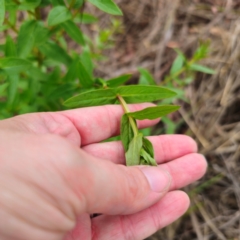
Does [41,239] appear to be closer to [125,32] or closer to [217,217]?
[217,217]

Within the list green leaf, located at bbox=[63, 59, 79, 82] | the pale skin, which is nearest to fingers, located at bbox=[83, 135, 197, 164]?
the pale skin

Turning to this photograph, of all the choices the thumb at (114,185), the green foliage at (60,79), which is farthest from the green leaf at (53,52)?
the thumb at (114,185)

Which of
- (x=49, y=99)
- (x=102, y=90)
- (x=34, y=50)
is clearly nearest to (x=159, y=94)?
(x=102, y=90)

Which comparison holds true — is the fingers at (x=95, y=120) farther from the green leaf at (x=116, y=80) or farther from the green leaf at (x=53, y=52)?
the green leaf at (x=53, y=52)

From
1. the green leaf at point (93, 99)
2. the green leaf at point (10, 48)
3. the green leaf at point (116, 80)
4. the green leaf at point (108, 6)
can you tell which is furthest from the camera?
the green leaf at point (116, 80)

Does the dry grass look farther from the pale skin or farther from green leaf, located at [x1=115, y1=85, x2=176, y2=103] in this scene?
green leaf, located at [x1=115, y1=85, x2=176, y2=103]

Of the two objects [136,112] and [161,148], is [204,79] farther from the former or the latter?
[136,112]
